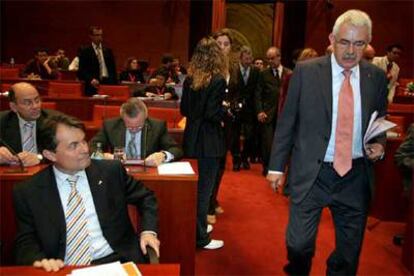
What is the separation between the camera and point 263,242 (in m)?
3.92

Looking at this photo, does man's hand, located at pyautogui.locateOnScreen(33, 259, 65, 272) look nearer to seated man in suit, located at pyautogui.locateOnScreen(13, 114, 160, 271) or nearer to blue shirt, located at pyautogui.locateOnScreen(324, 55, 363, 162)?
seated man in suit, located at pyautogui.locateOnScreen(13, 114, 160, 271)

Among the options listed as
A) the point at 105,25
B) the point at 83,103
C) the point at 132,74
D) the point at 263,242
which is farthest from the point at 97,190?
the point at 105,25

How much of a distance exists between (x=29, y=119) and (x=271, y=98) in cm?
341

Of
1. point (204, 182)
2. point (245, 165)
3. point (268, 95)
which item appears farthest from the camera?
point (245, 165)

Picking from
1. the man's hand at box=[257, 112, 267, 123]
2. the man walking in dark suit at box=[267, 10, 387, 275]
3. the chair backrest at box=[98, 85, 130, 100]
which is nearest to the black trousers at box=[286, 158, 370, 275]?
the man walking in dark suit at box=[267, 10, 387, 275]

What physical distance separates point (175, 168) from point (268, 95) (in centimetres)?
337

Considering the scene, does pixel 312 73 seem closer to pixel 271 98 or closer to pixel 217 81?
pixel 217 81

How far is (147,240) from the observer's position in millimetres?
2109

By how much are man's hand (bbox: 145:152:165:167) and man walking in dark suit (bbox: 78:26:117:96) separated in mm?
4398

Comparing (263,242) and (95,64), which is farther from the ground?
(95,64)

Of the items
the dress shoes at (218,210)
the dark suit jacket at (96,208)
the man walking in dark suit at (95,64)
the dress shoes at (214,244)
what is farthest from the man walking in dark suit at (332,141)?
the man walking in dark suit at (95,64)

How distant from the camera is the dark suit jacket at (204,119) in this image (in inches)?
136

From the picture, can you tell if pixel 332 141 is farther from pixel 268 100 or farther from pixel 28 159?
pixel 268 100

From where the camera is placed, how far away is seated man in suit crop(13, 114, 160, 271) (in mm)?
2021
